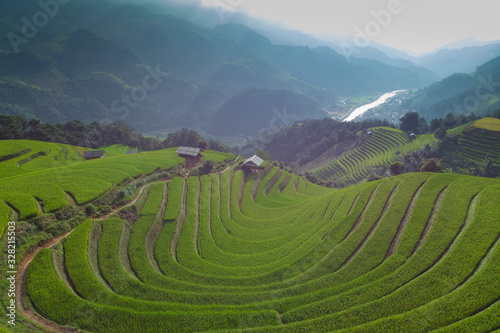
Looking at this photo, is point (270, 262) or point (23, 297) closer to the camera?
point (23, 297)

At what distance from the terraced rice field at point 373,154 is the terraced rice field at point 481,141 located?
43.4ft

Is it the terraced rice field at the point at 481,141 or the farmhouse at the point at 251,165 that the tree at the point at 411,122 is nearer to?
the terraced rice field at the point at 481,141

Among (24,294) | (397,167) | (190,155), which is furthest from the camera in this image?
(190,155)

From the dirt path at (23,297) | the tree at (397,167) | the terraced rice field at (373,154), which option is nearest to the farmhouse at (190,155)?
the dirt path at (23,297)

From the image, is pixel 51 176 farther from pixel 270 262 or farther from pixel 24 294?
pixel 270 262

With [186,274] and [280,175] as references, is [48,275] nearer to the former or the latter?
[186,274]

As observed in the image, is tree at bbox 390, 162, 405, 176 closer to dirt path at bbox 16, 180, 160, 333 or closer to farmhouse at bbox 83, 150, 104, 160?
dirt path at bbox 16, 180, 160, 333

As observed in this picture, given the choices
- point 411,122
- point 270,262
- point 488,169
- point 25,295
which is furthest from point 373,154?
point 25,295

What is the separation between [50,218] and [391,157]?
299 ft

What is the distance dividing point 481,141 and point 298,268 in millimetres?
75406

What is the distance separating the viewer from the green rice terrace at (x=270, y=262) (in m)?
13.6

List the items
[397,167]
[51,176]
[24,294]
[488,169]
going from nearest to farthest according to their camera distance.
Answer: [24,294] < [51,176] < [397,167] < [488,169]

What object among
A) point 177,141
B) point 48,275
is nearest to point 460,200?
point 48,275

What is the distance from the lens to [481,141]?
207 feet
